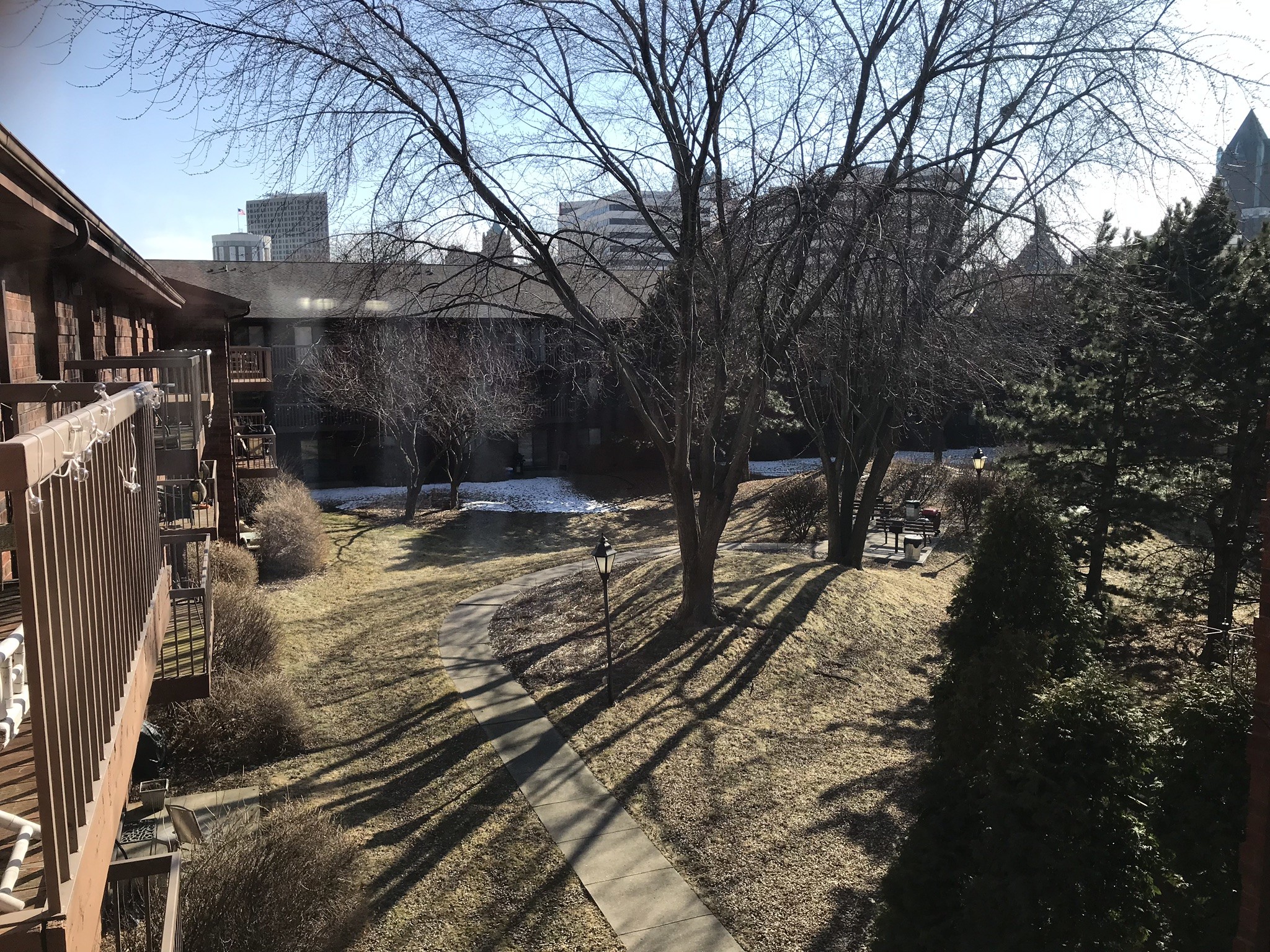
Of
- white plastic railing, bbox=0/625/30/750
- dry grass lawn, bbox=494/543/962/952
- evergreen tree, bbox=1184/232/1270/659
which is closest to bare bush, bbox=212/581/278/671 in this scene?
dry grass lawn, bbox=494/543/962/952

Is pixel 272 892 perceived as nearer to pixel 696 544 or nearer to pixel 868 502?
pixel 696 544

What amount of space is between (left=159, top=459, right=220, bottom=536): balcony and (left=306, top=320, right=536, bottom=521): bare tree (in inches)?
409

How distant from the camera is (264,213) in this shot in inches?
422

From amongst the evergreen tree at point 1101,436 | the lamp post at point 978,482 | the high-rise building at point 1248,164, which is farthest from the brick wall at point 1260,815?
the lamp post at point 978,482

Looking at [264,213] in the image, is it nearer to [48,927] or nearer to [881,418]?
[48,927]

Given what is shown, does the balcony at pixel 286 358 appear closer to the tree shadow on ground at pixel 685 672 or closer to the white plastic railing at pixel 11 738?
the tree shadow on ground at pixel 685 672

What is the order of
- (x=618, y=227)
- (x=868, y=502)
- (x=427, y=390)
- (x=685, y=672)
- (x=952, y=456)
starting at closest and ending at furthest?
(x=685, y=672)
(x=618, y=227)
(x=868, y=502)
(x=427, y=390)
(x=952, y=456)

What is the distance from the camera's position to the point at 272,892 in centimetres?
Result: 590

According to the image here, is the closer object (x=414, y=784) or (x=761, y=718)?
(x=414, y=784)

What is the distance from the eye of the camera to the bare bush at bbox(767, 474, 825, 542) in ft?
77.2

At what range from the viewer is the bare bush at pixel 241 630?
443 inches

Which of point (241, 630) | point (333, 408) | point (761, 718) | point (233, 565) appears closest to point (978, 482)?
point (761, 718)

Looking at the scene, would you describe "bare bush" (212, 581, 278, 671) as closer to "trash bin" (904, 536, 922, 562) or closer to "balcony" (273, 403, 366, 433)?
"trash bin" (904, 536, 922, 562)

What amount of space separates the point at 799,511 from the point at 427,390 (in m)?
11.6
